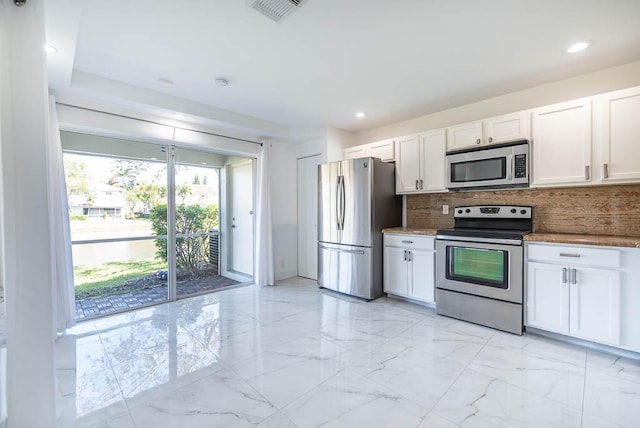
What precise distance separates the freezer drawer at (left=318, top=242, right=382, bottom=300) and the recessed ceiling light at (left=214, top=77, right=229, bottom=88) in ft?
7.89

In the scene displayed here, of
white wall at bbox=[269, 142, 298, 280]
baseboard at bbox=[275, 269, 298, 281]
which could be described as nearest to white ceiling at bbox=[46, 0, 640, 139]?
white wall at bbox=[269, 142, 298, 280]

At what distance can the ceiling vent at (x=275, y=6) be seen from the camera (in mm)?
1770

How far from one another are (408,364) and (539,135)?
8.18 feet

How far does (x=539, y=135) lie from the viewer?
2.78 meters

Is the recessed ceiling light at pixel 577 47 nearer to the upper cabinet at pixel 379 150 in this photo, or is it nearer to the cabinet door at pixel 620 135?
the cabinet door at pixel 620 135

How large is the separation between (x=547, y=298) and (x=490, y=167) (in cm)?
137

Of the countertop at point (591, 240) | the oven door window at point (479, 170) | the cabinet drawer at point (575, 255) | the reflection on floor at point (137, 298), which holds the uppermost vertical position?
the oven door window at point (479, 170)

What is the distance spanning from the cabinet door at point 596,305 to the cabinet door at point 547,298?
6 cm

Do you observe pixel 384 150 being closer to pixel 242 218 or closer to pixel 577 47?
pixel 577 47

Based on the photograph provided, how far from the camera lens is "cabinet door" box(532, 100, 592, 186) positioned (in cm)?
255

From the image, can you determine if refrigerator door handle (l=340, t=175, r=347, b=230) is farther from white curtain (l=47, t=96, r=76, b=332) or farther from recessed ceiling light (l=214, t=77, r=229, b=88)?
white curtain (l=47, t=96, r=76, b=332)

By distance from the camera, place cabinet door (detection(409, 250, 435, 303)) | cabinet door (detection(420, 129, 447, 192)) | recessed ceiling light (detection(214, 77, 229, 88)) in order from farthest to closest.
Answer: cabinet door (detection(420, 129, 447, 192)) → cabinet door (detection(409, 250, 435, 303)) → recessed ceiling light (detection(214, 77, 229, 88))

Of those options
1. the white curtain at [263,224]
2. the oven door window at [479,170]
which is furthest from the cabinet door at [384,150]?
the white curtain at [263,224]

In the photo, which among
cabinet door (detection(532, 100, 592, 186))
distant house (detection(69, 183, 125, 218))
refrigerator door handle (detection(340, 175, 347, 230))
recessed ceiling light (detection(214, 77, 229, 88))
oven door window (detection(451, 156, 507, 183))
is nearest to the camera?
cabinet door (detection(532, 100, 592, 186))
